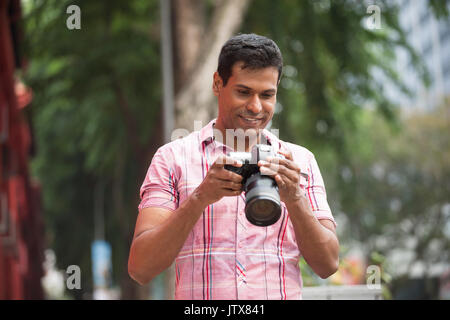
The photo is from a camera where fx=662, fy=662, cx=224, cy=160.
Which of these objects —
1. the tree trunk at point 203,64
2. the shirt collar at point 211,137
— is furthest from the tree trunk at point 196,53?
the shirt collar at point 211,137

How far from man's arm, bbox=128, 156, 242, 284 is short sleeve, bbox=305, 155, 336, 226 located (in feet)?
1.16

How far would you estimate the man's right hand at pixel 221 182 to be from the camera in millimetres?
1980

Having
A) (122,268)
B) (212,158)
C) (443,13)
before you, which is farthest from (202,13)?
(122,268)

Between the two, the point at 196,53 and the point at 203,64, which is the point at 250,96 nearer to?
the point at 203,64

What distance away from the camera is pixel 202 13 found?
8328 mm

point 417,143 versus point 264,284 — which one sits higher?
point 417,143

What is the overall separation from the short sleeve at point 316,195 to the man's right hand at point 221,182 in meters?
0.36

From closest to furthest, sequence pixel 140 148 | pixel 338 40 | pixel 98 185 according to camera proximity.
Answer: pixel 338 40, pixel 140 148, pixel 98 185

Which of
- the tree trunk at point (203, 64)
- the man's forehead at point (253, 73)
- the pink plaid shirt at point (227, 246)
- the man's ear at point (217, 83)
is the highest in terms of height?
the tree trunk at point (203, 64)

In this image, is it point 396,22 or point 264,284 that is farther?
point 396,22

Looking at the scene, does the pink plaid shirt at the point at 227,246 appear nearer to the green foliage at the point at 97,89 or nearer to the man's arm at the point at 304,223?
the man's arm at the point at 304,223

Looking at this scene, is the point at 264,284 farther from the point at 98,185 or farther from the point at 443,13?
the point at 98,185
